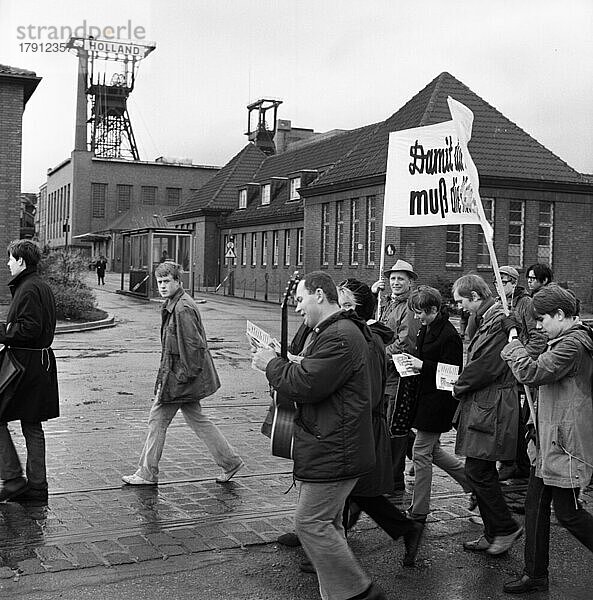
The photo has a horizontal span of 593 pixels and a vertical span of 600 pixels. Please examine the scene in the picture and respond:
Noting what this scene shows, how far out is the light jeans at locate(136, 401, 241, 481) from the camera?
287 inches

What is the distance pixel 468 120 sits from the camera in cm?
678

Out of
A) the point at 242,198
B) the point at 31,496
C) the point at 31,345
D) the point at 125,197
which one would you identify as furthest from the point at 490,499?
the point at 125,197

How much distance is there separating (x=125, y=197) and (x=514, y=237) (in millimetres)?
56750

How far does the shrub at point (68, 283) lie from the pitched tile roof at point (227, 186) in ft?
96.1

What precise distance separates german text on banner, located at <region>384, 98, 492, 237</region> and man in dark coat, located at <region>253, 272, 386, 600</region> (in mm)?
2943

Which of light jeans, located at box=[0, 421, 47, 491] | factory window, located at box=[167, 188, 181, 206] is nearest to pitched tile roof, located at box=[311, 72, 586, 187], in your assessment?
light jeans, located at box=[0, 421, 47, 491]

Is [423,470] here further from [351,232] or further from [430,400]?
[351,232]

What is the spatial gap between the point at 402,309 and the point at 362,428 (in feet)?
9.82

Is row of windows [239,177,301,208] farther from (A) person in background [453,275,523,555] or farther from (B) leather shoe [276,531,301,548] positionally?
(B) leather shoe [276,531,301,548]

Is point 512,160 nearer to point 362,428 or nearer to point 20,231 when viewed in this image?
point 20,231

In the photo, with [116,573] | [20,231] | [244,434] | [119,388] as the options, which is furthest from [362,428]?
[20,231]

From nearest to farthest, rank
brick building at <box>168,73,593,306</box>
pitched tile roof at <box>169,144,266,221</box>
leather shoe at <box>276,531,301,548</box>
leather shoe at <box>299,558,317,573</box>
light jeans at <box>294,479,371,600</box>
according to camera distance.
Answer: light jeans at <box>294,479,371,600</box>, leather shoe at <box>299,558,317,573</box>, leather shoe at <box>276,531,301,548</box>, brick building at <box>168,73,593,306</box>, pitched tile roof at <box>169,144,266,221</box>

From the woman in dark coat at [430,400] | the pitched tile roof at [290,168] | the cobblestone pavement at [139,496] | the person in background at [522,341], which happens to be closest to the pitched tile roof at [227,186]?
the pitched tile roof at [290,168]

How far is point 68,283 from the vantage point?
28250mm
